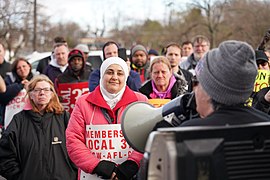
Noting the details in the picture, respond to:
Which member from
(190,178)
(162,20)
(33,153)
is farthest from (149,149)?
(162,20)

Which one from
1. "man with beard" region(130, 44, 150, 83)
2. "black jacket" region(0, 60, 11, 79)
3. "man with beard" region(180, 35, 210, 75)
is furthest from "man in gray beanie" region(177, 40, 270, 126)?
"black jacket" region(0, 60, 11, 79)

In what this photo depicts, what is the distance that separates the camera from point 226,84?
2.19 meters

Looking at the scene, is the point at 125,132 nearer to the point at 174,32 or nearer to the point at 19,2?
the point at 19,2

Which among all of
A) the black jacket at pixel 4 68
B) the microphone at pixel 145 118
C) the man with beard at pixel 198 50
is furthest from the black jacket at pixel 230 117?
the black jacket at pixel 4 68

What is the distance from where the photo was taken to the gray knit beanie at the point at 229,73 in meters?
2.18

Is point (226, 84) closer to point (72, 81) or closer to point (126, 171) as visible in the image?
point (126, 171)

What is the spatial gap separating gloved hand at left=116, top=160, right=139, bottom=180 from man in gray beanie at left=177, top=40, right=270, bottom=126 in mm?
1697

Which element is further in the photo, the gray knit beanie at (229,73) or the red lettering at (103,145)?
the red lettering at (103,145)

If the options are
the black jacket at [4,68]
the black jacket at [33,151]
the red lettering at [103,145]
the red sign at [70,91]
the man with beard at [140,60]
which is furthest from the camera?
the black jacket at [4,68]

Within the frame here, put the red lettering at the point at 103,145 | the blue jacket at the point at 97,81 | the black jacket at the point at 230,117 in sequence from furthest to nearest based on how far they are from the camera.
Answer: the blue jacket at the point at 97,81
the red lettering at the point at 103,145
the black jacket at the point at 230,117

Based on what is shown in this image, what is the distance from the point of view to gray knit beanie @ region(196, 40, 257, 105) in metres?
2.18

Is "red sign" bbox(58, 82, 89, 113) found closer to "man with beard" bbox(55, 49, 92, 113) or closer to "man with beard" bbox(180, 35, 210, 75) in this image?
"man with beard" bbox(55, 49, 92, 113)

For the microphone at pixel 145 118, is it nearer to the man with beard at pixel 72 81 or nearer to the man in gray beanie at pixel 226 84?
the man in gray beanie at pixel 226 84

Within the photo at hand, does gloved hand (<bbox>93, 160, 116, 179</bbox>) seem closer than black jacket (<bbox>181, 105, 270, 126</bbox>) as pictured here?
No
